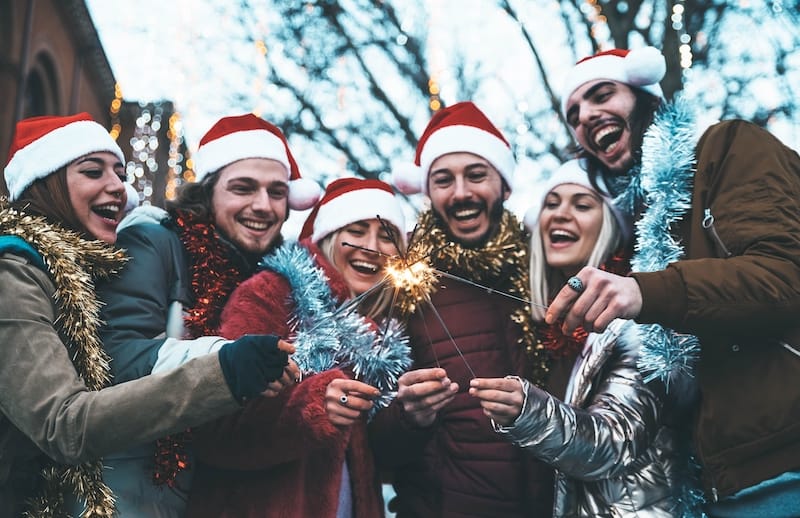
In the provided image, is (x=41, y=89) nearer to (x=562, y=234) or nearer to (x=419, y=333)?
(x=419, y=333)

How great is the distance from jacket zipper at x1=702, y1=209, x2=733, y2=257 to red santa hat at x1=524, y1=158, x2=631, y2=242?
65 centimetres

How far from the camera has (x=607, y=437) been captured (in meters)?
2.32

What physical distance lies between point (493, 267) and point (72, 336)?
186 centimetres

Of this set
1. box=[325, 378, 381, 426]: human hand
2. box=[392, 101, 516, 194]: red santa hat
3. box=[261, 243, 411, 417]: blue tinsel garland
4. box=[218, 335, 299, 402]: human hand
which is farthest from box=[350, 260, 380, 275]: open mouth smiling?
box=[218, 335, 299, 402]: human hand

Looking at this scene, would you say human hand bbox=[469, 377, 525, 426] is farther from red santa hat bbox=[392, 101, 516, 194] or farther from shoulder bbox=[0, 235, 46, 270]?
red santa hat bbox=[392, 101, 516, 194]

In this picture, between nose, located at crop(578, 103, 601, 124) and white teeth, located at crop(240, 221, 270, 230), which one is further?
white teeth, located at crop(240, 221, 270, 230)

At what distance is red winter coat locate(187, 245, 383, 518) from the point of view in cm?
248

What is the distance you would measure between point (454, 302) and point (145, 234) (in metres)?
1.41

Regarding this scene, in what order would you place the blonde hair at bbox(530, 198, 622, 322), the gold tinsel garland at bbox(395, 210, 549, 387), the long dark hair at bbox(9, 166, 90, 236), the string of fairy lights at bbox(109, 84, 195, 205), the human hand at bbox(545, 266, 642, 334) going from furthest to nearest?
the string of fairy lights at bbox(109, 84, 195, 205)
the gold tinsel garland at bbox(395, 210, 549, 387)
the blonde hair at bbox(530, 198, 622, 322)
the long dark hair at bbox(9, 166, 90, 236)
the human hand at bbox(545, 266, 642, 334)

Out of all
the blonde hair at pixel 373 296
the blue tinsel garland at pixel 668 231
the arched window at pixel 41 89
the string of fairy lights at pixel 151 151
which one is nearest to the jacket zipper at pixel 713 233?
the blue tinsel garland at pixel 668 231

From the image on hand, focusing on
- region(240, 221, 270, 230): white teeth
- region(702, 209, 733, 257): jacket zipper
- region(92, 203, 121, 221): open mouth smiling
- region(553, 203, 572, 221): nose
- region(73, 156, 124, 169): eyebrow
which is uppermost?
region(73, 156, 124, 169): eyebrow

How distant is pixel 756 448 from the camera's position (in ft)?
6.91

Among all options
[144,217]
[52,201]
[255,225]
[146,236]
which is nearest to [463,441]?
[255,225]

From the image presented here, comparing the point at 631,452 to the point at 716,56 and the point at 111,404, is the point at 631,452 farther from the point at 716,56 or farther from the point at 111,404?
the point at 716,56
